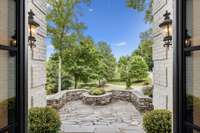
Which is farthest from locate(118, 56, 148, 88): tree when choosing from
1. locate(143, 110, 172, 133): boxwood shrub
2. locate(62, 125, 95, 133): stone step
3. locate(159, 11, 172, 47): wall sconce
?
locate(143, 110, 172, 133): boxwood shrub

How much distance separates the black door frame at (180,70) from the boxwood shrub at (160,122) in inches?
74.8

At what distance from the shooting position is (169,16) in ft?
14.5

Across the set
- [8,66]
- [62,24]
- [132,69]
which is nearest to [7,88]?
[8,66]

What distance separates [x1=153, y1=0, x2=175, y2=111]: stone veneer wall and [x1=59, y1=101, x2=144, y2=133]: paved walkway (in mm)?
1166

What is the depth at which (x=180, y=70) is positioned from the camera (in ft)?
7.15

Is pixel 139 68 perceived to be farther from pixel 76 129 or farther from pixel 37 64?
pixel 37 64

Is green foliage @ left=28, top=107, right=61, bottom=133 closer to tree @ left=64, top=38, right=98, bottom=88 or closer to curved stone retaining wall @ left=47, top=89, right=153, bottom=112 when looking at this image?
curved stone retaining wall @ left=47, top=89, right=153, bottom=112

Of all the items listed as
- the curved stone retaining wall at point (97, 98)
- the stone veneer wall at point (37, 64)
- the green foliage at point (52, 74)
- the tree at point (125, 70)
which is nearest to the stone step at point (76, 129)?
the stone veneer wall at point (37, 64)

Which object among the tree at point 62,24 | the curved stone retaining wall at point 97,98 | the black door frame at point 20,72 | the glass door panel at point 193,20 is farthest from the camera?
the tree at point 62,24

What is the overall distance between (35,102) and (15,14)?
288cm

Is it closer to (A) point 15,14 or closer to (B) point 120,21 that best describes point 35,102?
(A) point 15,14

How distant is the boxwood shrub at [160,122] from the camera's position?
160 inches

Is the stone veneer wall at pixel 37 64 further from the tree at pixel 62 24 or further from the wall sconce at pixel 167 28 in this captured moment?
the tree at pixel 62 24

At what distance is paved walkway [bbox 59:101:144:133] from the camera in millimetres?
5988
